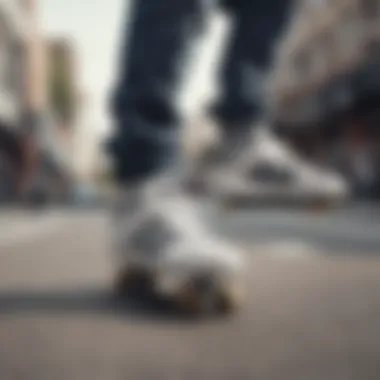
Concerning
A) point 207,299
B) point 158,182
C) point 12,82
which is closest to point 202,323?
point 207,299

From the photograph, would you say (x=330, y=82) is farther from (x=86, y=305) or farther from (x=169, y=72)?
(x=86, y=305)

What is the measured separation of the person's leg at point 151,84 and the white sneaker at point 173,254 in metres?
0.03

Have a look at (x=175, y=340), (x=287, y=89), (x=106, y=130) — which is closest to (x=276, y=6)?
(x=287, y=89)

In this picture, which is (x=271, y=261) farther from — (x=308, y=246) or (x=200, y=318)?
(x=200, y=318)

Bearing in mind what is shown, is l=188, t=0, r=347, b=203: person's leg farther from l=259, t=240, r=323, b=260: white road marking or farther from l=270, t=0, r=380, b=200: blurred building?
l=259, t=240, r=323, b=260: white road marking

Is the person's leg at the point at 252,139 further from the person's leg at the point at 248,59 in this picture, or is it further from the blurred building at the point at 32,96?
the blurred building at the point at 32,96

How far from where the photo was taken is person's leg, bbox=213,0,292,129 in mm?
564

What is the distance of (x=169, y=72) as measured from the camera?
1.69 feet

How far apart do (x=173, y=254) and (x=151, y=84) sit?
0.14 m

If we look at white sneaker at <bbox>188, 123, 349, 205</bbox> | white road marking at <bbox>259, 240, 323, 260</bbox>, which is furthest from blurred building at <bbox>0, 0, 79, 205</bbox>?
white road marking at <bbox>259, 240, 323, 260</bbox>

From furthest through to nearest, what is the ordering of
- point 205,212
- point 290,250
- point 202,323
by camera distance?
1. point 290,250
2. point 205,212
3. point 202,323

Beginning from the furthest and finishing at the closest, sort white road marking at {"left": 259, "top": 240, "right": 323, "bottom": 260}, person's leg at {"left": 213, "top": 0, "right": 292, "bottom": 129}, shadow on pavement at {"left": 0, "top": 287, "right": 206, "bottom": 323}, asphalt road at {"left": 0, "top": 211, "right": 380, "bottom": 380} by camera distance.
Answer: white road marking at {"left": 259, "top": 240, "right": 323, "bottom": 260}
person's leg at {"left": 213, "top": 0, "right": 292, "bottom": 129}
shadow on pavement at {"left": 0, "top": 287, "right": 206, "bottom": 323}
asphalt road at {"left": 0, "top": 211, "right": 380, "bottom": 380}

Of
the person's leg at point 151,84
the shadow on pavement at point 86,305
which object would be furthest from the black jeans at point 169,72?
the shadow on pavement at point 86,305

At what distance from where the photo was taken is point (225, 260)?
0.51 meters
